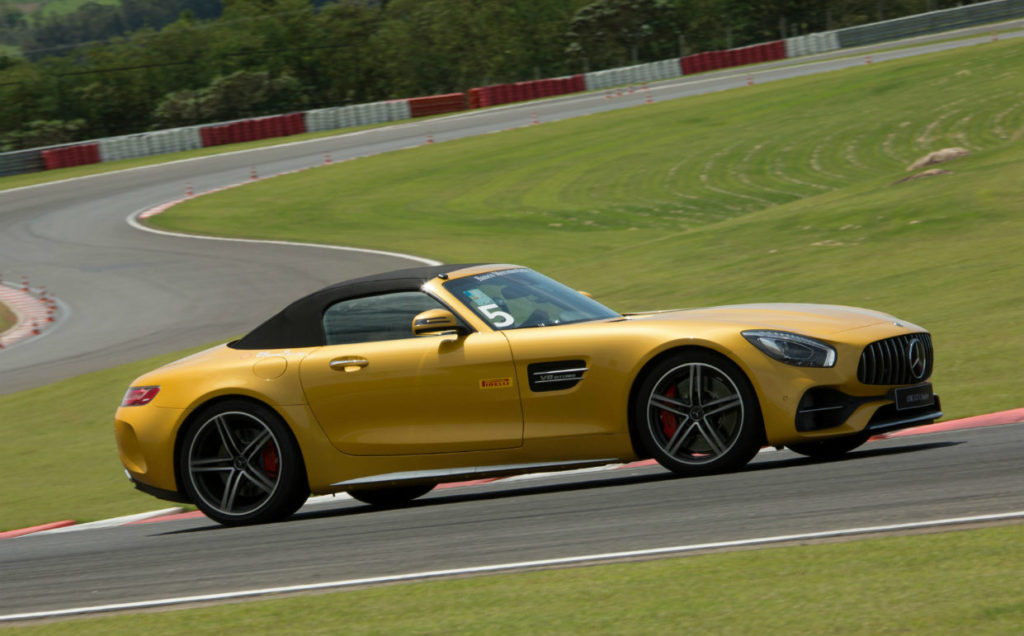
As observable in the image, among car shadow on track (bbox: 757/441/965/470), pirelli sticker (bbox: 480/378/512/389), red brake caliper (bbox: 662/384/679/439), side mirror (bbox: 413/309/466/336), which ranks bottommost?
car shadow on track (bbox: 757/441/965/470)

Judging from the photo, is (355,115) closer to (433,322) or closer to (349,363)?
(349,363)

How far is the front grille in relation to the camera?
699cm

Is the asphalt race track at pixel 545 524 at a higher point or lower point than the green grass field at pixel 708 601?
lower

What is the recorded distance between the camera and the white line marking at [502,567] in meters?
5.23

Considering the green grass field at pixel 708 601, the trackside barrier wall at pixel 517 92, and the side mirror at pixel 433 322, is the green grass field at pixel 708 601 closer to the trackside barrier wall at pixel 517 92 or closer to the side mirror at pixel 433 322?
the side mirror at pixel 433 322

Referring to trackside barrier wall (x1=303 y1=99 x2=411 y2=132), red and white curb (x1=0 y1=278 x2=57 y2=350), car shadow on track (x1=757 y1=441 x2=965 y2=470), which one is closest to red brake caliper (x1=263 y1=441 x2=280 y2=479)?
car shadow on track (x1=757 y1=441 x2=965 y2=470)

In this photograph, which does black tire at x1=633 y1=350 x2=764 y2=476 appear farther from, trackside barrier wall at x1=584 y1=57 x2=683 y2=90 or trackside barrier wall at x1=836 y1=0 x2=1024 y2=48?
trackside barrier wall at x1=836 y1=0 x2=1024 y2=48

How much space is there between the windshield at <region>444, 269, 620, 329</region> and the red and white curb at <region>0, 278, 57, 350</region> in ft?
51.2

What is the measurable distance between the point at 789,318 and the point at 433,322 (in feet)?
6.46

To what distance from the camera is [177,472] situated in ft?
26.3

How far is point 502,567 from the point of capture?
5.57m

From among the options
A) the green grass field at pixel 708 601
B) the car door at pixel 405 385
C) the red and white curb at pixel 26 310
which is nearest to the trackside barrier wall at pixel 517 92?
the red and white curb at pixel 26 310

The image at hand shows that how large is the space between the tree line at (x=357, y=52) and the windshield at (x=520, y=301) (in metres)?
66.9

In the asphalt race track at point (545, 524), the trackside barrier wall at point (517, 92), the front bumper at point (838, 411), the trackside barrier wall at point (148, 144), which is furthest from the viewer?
the trackside barrier wall at point (517, 92)
